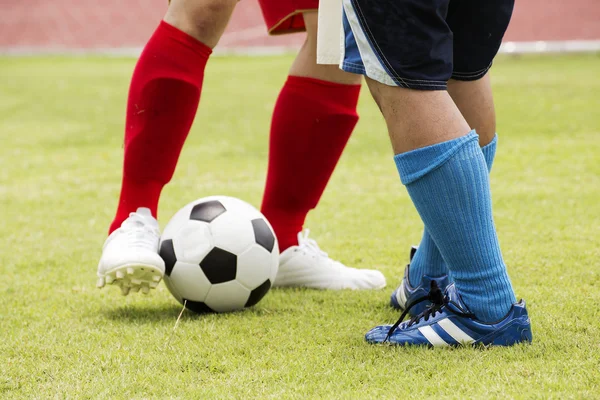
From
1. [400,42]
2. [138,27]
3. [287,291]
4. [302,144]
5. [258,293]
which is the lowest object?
[138,27]

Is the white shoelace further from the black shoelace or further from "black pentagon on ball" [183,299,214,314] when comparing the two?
the black shoelace

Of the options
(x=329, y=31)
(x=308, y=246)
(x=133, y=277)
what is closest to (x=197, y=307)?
(x=133, y=277)

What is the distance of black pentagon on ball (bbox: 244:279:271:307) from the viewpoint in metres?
2.38

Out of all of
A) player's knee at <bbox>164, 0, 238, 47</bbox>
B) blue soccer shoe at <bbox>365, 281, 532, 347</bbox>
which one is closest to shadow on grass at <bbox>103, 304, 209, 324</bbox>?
blue soccer shoe at <bbox>365, 281, 532, 347</bbox>

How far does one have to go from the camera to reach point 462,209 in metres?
1.78

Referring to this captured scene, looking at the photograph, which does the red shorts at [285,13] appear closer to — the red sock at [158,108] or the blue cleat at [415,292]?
the red sock at [158,108]

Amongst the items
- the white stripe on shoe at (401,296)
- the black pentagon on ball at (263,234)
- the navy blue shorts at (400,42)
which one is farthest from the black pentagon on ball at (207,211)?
the navy blue shorts at (400,42)

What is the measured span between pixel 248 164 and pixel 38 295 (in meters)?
2.73

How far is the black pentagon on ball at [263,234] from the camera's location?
2.43 meters

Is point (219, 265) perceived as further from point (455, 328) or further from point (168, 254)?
point (455, 328)

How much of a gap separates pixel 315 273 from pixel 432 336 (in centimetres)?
80

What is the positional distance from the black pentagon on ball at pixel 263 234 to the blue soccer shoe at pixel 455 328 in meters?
0.58

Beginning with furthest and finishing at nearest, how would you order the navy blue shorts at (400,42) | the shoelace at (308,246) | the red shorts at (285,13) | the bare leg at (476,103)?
the shoelace at (308,246), the red shorts at (285,13), the bare leg at (476,103), the navy blue shorts at (400,42)

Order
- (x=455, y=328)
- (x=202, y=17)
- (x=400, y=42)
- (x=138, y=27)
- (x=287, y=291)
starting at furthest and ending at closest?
(x=138, y=27)
(x=287, y=291)
(x=202, y=17)
(x=455, y=328)
(x=400, y=42)
